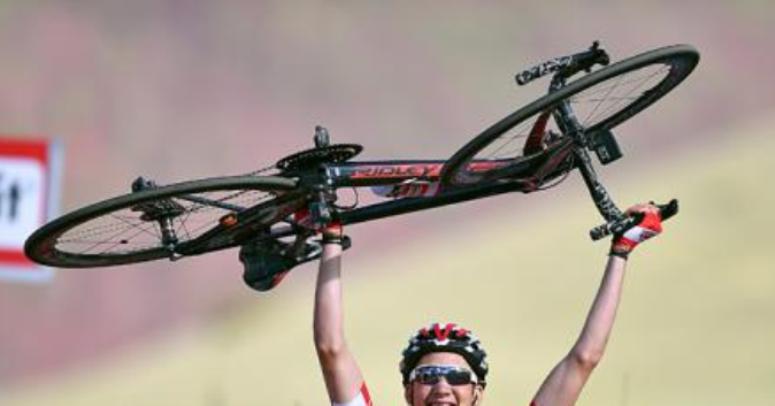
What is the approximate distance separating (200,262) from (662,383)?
1.75 metres

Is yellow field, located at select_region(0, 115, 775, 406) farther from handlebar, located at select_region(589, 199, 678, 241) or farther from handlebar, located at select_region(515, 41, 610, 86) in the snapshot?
handlebar, located at select_region(589, 199, 678, 241)

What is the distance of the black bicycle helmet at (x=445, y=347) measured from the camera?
3.05m

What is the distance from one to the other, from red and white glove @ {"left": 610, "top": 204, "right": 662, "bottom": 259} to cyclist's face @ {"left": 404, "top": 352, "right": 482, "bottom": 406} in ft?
1.34

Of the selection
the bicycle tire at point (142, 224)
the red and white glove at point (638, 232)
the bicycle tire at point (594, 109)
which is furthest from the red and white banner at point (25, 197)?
the red and white glove at point (638, 232)

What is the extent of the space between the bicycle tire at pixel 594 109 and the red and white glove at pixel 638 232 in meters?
0.33

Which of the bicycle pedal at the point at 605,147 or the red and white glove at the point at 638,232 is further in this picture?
the bicycle pedal at the point at 605,147

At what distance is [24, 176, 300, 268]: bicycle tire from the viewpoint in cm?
346

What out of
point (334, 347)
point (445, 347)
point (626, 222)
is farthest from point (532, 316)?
point (334, 347)

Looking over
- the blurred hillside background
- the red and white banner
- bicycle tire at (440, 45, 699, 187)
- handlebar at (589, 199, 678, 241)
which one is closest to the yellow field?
the blurred hillside background

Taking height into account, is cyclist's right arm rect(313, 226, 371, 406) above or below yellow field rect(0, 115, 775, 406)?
below

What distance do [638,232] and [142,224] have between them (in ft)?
4.32

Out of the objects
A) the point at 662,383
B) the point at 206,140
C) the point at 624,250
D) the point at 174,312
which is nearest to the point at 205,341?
the point at 174,312

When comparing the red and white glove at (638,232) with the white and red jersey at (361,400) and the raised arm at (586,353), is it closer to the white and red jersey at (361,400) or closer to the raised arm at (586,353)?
the raised arm at (586,353)

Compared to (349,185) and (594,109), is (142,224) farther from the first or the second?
(594,109)
